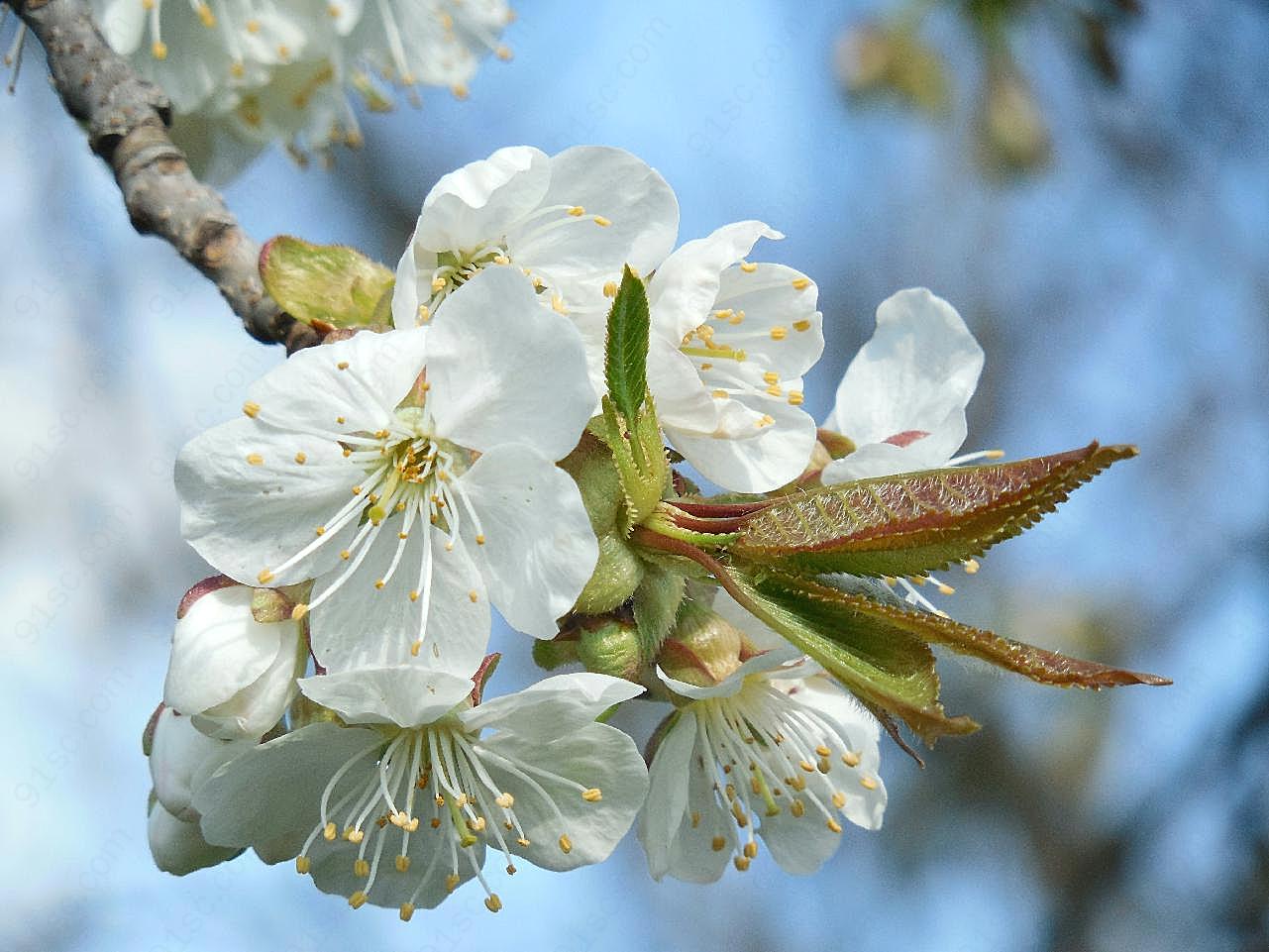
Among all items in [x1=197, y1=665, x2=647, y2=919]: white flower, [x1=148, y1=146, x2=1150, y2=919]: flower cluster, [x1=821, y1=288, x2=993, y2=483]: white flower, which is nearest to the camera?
[x1=148, y1=146, x2=1150, y2=919]: flower cluster

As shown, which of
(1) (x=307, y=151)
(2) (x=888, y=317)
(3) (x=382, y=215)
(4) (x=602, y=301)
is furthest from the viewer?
(3) (x=382, y=215)

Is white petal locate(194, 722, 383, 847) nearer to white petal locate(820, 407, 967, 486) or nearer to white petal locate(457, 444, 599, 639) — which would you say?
white petal locate(457, 444, 599, 639)

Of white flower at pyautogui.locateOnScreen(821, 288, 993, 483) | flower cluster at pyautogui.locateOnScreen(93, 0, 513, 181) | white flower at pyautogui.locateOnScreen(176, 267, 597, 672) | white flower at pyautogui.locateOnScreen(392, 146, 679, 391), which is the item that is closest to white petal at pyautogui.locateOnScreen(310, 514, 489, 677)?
white flower at pyautogui.locateOnScreen(176, 267, 597, 672)

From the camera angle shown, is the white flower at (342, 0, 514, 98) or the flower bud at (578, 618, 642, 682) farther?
the white flower at (342, 0, 514, 98)

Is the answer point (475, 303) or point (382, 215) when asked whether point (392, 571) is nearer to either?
point (475, 303)

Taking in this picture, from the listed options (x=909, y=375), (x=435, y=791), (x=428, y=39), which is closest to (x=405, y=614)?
(x=435, y=791)

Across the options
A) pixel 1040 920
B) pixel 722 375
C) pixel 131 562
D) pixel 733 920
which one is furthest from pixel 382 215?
pixel 722 375

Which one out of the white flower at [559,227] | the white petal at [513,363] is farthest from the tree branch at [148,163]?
the white petal at [513,363]

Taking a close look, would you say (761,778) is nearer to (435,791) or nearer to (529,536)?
(435,791)
